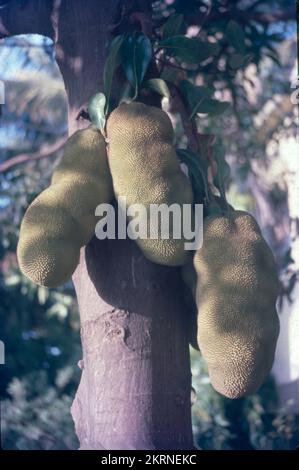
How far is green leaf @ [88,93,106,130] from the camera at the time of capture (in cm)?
140

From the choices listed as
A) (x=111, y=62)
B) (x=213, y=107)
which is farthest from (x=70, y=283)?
(x=111, y=62)

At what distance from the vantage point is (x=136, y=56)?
1.40m

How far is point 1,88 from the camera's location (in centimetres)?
274

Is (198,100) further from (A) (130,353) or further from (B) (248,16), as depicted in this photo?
(B) (248,16)

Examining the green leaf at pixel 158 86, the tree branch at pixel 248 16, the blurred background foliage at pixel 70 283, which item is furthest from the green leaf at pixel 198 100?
the blurred background foliage at pixel 70 283

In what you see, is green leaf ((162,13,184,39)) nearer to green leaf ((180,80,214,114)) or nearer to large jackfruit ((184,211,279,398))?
green leaf ((180,80,214,114))

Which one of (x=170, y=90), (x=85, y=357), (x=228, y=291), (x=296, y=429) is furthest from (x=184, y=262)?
(x=296, y=429)

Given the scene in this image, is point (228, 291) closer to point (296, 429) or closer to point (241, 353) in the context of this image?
point (241, 353)

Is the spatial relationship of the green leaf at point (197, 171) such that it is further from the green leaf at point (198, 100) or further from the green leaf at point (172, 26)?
the green leaf at point (172, 26)

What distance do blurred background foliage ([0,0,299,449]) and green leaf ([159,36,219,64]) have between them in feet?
2.01

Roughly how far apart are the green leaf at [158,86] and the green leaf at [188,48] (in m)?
0.13

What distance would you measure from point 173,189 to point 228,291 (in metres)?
0.21

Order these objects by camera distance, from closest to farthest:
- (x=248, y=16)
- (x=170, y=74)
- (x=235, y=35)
Answer: (x=170, y=74)
(x=235, y=35)
(x=248, y=16)

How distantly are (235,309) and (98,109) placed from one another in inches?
18.6
